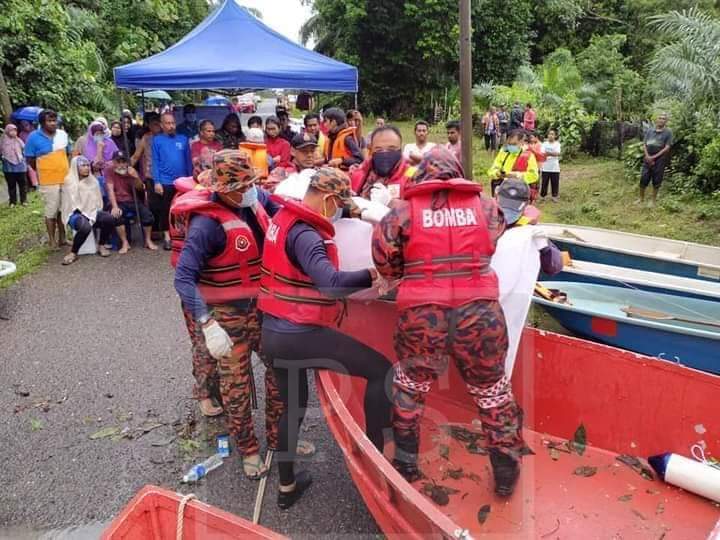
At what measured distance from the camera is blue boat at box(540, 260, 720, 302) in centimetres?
497

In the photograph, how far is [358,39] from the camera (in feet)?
81.0

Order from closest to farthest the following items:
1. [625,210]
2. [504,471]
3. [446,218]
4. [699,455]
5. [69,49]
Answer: [446,218] → [504,471] → [699,455] → [625,210] → [69,49]

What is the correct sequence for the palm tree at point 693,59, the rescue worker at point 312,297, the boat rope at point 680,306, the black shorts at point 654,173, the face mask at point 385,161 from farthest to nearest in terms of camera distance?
the black shorts at point 654,173
the palm tree at point 693,59
the boat rope at point 680,306
the face mask at point 385,161
the rescue worker at point 312,297

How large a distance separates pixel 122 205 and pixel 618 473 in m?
6.83

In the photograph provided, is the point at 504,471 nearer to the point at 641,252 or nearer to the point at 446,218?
the point at 446,218

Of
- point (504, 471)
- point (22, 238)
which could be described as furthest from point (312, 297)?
point (22, 238)

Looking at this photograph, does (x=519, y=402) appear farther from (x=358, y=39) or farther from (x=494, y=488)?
(x=358, y=39)

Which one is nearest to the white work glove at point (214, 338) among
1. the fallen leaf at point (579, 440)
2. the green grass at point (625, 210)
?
the fallen leaf at point (579, 440)

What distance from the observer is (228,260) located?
3.10m

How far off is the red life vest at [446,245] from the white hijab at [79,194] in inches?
238

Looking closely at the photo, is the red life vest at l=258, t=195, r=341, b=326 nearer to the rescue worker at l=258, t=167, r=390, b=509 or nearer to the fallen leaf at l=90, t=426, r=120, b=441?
the rescue worker at l=258, t=167, r=390, b=509

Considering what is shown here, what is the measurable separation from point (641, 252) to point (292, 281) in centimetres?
484

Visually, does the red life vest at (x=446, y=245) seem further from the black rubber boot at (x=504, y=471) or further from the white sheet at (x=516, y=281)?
the black rubber boot at (x=504, y=471)

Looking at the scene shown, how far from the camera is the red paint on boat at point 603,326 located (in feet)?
15.2
